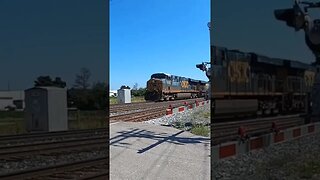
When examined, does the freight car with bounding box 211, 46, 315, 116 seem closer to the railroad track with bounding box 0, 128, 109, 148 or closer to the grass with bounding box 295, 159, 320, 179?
the grass with bounding box 295, 159, 320, 179

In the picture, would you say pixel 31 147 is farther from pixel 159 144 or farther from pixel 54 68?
pixel 159 144

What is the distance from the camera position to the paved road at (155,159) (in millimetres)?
3583

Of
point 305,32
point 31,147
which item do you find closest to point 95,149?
point 31,147

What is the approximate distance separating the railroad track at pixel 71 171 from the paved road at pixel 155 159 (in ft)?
2.32

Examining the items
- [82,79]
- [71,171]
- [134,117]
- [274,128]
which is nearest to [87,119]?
[82,79]

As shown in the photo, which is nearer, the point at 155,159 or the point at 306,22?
the point at 306,22

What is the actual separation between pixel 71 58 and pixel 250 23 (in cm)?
148

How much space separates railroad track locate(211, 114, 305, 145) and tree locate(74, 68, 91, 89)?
104 centimetres

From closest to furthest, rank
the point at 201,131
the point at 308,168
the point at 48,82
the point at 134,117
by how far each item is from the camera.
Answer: the point at 48,82 < the point at 308,168 < the point at 201,131 < the point at 134,117

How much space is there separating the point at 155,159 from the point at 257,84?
1433 millimetres

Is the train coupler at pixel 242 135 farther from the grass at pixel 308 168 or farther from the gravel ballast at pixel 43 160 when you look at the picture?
the gravel ballast at pixel 43 160

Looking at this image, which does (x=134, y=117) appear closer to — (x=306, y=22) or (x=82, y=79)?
(x=306, y=22)

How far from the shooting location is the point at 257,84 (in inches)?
122

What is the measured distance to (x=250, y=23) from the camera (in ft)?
9.68
